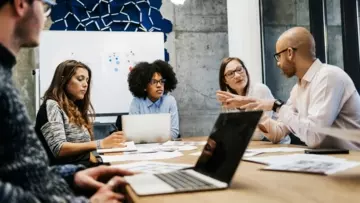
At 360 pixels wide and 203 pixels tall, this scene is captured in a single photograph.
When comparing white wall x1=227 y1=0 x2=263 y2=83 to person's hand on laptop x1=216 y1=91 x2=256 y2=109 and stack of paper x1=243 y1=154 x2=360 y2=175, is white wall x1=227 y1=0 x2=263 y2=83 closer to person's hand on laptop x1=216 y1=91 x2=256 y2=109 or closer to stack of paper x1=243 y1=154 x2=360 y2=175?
person's hand on laptop x1=216 y1=91 x2=256 y2=109

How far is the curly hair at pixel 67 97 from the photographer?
8.20ft

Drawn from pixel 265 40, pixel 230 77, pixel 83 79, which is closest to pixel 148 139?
pixel 83 79

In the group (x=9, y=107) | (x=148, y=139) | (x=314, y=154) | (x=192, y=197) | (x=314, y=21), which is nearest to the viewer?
(x=9, y=107)

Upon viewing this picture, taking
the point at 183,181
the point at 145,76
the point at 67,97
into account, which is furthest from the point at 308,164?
the point at 145,76

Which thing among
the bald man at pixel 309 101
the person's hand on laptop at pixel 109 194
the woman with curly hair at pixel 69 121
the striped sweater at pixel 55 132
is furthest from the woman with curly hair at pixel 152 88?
the person's hand on laptop at pixel 109 194

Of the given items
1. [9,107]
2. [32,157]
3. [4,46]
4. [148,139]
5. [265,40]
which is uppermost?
[265,40]

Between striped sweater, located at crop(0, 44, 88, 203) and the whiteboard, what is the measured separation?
147 inches

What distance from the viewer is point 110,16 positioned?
15.3 ft

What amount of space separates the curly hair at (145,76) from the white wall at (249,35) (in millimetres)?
915

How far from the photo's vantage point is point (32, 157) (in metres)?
0.75

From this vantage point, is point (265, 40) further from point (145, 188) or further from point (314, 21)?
point (145, 188)

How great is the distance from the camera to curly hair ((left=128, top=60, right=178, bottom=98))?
13.4 feet

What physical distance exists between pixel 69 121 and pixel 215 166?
5.38 feet

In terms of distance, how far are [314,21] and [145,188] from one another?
340 centimetres
